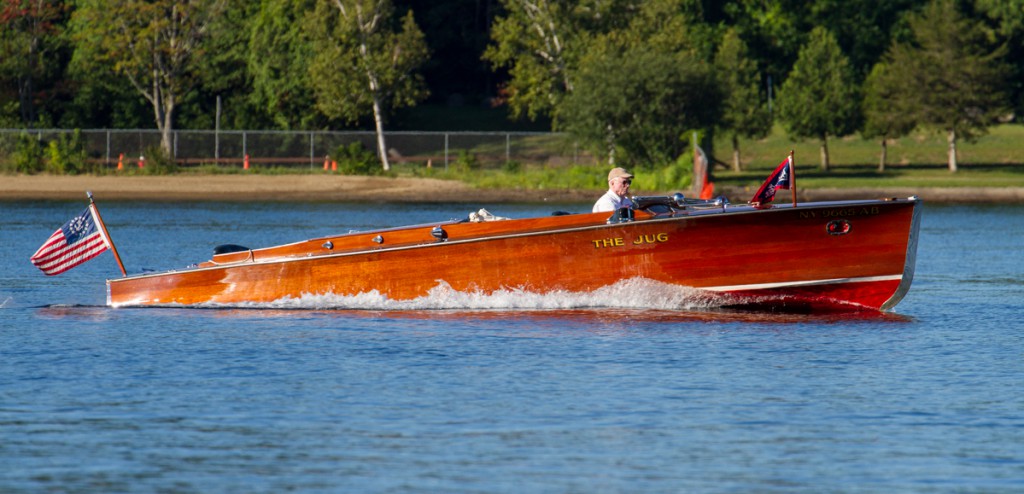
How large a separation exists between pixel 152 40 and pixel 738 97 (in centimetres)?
2456

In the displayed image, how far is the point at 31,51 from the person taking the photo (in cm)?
6394

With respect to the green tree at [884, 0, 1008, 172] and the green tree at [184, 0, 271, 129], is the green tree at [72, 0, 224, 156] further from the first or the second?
the green tree at [884, 0, 1008, 172]

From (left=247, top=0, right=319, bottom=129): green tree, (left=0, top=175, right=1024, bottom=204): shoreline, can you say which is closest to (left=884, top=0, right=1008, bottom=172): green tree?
(left=0, top=175, right=1024, bottom=204): shoreline

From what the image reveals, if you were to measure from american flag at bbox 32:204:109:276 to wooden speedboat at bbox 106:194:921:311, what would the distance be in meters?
2.19

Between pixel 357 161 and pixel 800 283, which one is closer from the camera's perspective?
pixel 800 283

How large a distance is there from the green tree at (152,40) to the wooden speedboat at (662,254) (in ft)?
Result: 142

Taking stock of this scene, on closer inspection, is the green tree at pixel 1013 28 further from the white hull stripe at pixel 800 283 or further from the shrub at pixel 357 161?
the white hull stripe at pixel 800 283

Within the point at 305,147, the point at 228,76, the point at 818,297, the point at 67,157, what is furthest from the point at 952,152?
the point at 818,297

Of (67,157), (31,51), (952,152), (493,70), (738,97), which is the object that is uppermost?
(31,51)

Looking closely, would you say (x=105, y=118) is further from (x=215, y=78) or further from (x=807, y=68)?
(x=807, y=68)

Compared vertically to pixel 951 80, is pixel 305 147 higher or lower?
lower

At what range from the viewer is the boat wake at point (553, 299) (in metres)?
18.1

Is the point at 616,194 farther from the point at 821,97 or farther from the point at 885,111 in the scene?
the point at 885,111

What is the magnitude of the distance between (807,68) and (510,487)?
5752cm
